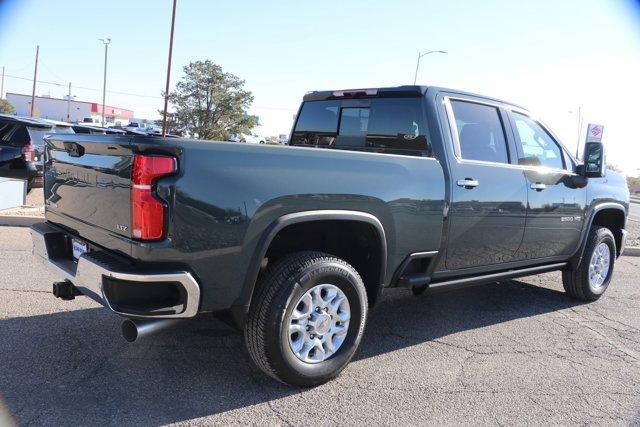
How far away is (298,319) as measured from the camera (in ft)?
10.9

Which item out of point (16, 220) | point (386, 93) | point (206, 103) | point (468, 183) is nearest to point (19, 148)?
point (16, 220)

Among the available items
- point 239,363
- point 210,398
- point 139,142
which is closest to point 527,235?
point 239,363

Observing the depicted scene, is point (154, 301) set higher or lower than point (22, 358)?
higher

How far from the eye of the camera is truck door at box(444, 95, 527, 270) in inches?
162

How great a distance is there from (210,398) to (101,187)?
1.37 meters

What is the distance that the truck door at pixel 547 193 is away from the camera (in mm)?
4754

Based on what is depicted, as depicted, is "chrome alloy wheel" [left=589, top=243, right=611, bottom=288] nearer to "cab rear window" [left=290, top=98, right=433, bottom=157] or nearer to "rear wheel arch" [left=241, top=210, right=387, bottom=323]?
"cab rear window" [left=290, top=98, right=433, bottom=157]

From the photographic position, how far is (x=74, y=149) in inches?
134

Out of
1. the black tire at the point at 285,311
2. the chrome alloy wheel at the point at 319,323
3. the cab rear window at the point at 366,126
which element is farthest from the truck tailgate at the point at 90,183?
the cab rear window at the point at 366,126

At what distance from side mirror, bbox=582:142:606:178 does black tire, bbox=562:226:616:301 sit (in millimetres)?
834

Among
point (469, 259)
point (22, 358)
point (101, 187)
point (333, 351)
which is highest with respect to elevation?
point (101, 187)

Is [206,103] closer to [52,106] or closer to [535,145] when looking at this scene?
[535,145]

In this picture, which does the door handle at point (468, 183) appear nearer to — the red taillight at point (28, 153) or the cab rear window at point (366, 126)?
the cab rear window at point (366, 126)

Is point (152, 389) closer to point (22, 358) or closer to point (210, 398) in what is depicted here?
point (210, 398)
